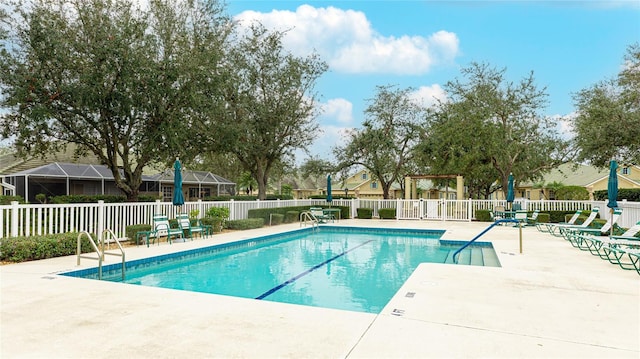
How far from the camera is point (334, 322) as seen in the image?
160 inches

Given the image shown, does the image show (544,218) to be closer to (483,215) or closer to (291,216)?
(483,215)

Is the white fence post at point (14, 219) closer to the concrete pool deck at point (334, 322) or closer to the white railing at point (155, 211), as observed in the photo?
the white railing at point (155, 211)

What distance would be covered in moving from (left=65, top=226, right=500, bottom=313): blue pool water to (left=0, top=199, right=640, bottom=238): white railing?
2.65 metres

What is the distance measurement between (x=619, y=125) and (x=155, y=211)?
1681 centimetres

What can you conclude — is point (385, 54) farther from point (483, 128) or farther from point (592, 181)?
point (592, 181)

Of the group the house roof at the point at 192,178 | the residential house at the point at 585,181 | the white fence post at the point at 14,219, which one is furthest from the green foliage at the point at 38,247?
the residential house at the point at 585,181

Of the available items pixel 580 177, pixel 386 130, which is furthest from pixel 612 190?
pixel 580 177

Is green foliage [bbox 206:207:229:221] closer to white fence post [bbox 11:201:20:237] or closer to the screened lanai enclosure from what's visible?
white fence post [bbox 11:201:20:237]

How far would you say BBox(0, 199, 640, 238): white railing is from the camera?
8.42 m

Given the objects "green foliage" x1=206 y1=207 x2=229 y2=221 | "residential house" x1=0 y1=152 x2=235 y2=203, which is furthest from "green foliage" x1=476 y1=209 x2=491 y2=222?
"residential house" x1=0 y1=152 x2=235 y2=203

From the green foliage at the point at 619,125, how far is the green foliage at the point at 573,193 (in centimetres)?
1739

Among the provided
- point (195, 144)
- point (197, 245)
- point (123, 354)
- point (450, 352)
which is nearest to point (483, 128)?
point (195, 144)

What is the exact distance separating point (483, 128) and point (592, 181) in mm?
20520

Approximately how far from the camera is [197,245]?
9914 mm
